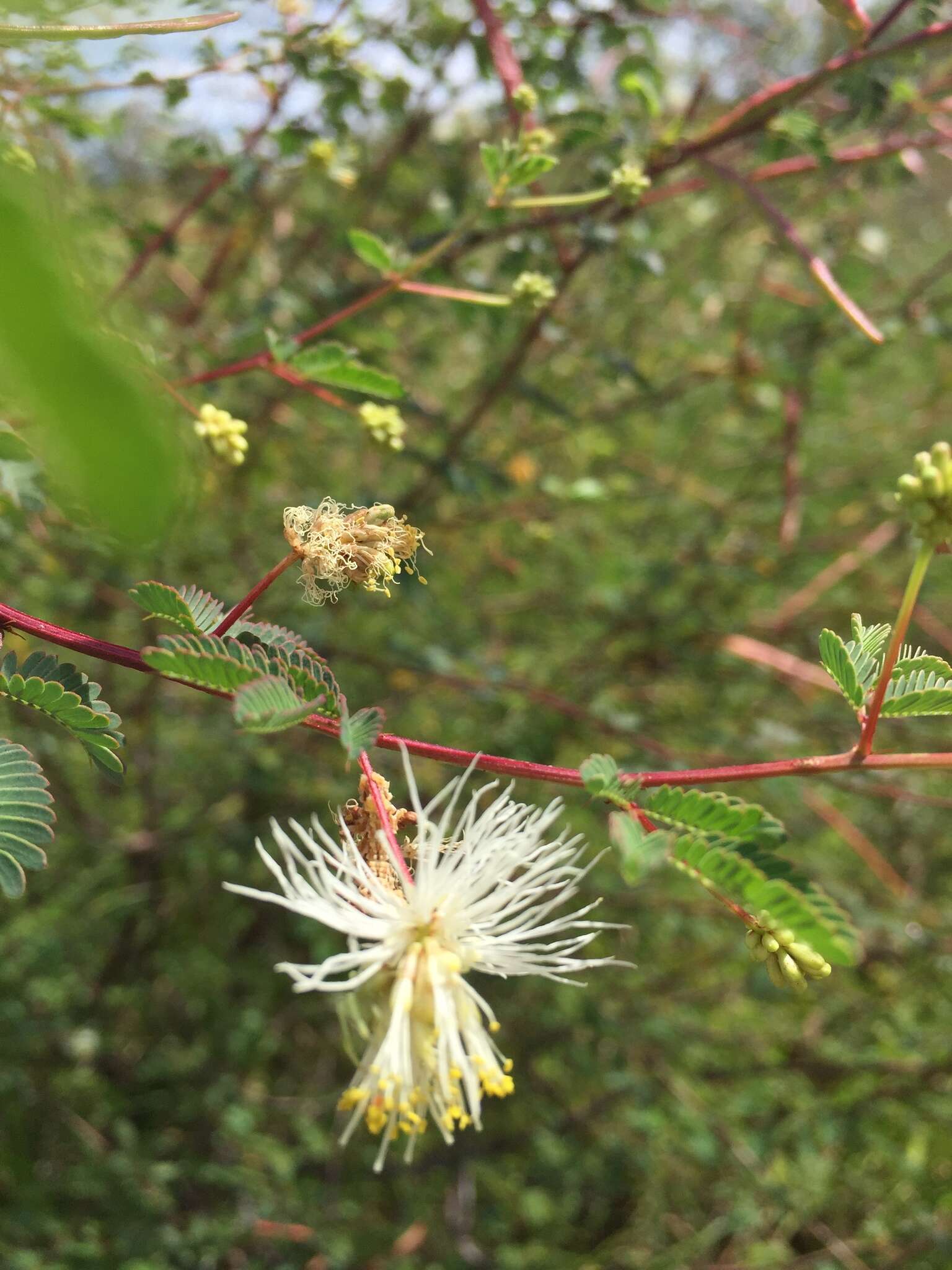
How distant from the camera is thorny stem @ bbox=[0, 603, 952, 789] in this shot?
680mm

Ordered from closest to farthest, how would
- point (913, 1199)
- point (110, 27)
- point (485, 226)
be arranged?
point (110, 27) < point (485, 226) < point (913, 1199)

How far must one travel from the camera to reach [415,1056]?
783mm

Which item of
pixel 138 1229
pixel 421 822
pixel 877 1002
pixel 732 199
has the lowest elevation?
pixel 138 1229

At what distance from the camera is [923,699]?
75 cm

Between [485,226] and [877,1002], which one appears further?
[877,1002]

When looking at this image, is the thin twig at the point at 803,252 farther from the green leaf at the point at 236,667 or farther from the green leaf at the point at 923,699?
the green leaf at the point at 236,667

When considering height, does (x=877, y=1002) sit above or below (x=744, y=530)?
below

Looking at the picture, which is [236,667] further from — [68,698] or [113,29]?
[113,29]

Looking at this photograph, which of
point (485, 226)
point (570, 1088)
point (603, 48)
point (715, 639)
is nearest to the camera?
point (485, 226)

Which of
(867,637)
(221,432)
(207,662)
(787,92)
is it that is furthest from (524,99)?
(207,662)

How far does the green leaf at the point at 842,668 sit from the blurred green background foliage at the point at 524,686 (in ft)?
2.71

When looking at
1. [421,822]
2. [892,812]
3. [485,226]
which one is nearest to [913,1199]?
[892,812]

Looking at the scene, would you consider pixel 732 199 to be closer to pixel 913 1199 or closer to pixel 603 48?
pixel 603 48

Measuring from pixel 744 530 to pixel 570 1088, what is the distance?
→ 6.24ft
